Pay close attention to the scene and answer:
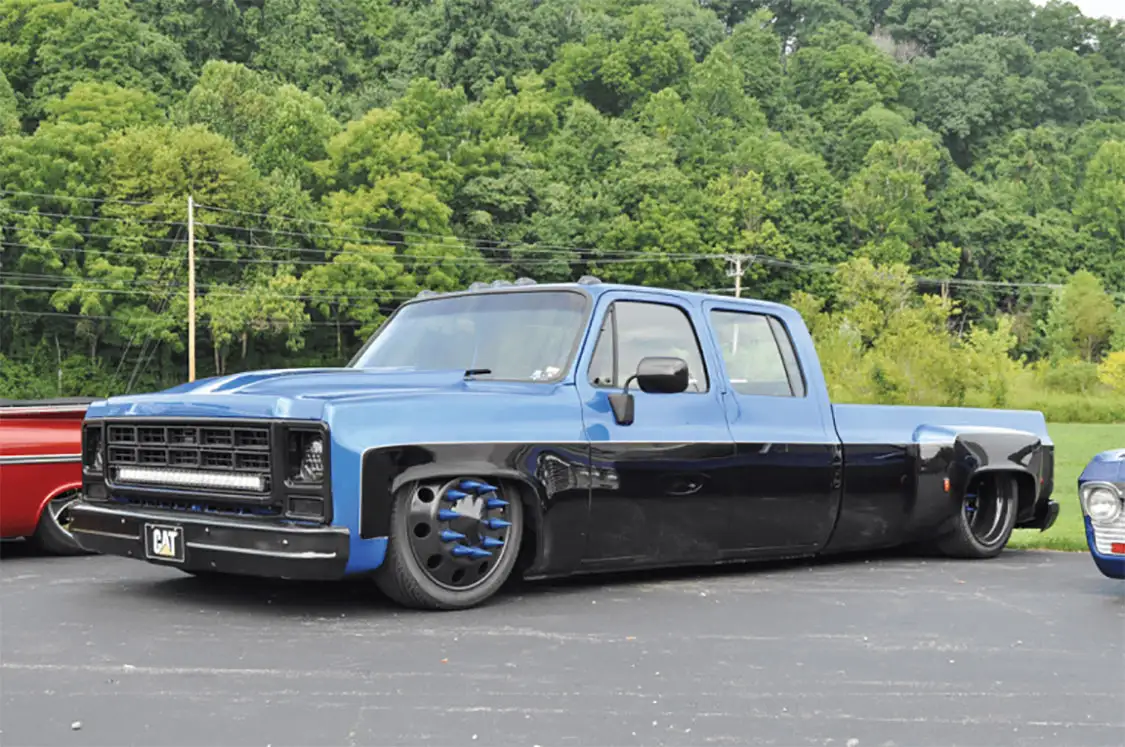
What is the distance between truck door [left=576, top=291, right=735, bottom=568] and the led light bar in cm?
187

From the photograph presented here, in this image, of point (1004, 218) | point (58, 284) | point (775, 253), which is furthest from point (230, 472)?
point (1004, 218)

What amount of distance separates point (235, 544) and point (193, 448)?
2.10 ft

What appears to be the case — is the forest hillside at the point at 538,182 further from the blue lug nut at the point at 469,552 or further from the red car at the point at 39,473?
the blue lug nut at the point at 469,552

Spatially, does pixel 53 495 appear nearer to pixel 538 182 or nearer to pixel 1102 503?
pixel 1102 503

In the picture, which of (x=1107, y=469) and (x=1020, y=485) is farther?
(x=1020, y=485)

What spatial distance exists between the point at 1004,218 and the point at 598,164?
3016 cm

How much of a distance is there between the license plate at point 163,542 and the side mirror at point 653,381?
2436 mm

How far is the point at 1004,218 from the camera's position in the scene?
336 feet

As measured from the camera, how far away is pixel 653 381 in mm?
7750

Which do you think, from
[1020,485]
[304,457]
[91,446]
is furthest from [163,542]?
[1020,485]

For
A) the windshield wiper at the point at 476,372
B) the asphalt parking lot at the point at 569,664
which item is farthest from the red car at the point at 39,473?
the windshield wiper at the point at 476,372

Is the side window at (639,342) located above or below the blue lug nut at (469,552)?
above

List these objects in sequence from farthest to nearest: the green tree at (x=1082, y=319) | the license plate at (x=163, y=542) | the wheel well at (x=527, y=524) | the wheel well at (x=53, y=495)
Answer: the green tree at (x=1082, y=319) < the wheel well at (x=53, y=495) < the wheel well at (x=527, y=524) < the license plate at (x=163, y=542)

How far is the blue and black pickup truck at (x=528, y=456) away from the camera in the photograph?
6.75 meters
